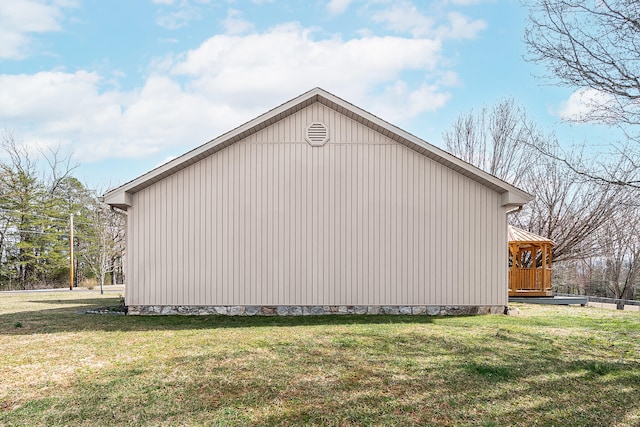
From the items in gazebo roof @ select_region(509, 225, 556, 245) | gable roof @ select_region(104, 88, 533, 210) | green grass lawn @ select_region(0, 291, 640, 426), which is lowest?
green grass lawn @ select_region(0, 291, 640, 426)

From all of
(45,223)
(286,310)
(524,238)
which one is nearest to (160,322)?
(286,310)

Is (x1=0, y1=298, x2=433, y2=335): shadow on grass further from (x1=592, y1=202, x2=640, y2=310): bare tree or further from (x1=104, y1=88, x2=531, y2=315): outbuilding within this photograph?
(x1=592, y1=202, x2=640, y2=310): bare tree

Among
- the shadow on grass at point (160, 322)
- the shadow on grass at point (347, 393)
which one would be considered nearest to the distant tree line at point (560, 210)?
the shadow on grass at point (160, 322)

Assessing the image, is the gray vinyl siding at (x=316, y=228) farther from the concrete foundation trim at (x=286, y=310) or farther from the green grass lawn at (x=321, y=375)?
the green grass lawn at (x=321, y=375)

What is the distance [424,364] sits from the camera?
5836 mm

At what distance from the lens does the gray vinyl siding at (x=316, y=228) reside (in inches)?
421

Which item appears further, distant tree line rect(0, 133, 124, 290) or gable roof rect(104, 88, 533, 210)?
distant tree line rect(0, 133, 124, 290)

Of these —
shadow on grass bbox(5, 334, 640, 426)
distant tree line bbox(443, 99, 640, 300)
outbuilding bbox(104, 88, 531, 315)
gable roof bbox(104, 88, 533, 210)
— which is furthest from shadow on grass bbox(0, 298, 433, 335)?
distant tree line bbox(443, 99, 640, 300)

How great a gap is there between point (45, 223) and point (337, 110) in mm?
25820

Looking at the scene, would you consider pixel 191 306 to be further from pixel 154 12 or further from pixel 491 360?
pixel 154 12

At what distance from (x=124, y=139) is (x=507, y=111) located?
86.9ft

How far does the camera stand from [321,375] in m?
5.34

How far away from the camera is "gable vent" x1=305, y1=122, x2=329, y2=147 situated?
10961mm

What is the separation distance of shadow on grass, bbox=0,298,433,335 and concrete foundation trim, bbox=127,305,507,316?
0.91ft
